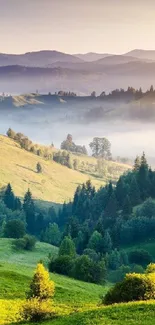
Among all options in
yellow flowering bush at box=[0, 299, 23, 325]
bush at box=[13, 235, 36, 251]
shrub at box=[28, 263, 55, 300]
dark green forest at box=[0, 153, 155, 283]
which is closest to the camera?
yellow flowering bush at box=[0, 299, 23, 325]

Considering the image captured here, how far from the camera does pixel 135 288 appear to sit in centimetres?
4338

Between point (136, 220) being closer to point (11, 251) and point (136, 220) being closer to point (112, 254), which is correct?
point (112, 254)

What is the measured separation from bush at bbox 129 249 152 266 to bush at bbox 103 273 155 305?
10298 centimetres

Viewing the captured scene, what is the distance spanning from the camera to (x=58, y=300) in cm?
6069

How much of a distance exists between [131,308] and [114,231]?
436 feet

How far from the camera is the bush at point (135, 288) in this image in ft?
140

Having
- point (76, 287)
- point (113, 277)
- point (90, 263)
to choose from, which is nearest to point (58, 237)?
point (113, 277)

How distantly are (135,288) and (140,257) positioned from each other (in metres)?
105

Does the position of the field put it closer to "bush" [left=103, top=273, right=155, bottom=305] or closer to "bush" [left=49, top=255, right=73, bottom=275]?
"bush" [left=103, top=273, right=155, bottom=305]

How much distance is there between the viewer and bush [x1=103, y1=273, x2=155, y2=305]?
42.7m

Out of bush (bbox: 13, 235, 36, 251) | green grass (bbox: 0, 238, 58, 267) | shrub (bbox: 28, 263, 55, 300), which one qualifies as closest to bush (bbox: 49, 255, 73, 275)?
green grass (bbox: 0, 238, 58, 267)

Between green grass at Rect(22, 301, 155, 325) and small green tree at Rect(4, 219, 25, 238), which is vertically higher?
green grass at Rect(22, 301, 155, 325)

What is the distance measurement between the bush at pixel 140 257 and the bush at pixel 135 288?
338 ft

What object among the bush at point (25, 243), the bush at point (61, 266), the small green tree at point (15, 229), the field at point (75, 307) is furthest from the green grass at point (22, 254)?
the field at point (75, 307)
